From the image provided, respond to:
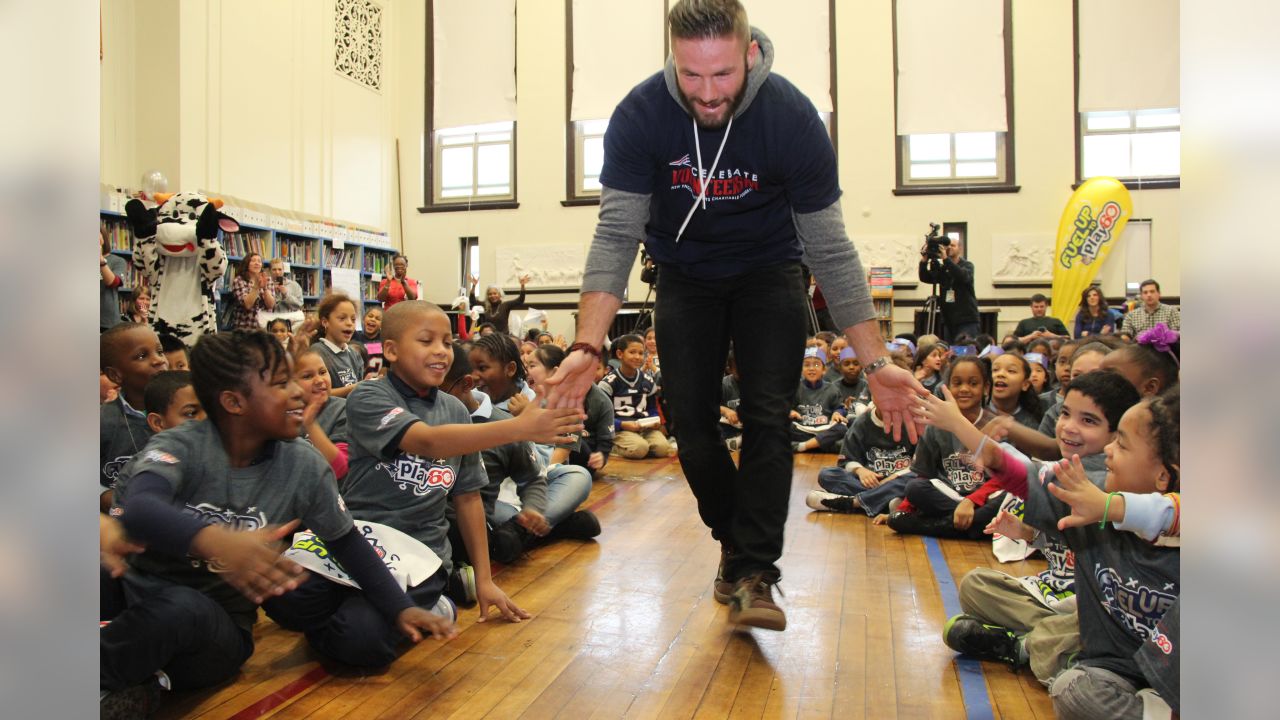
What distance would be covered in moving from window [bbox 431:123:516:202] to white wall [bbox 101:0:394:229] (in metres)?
0.63

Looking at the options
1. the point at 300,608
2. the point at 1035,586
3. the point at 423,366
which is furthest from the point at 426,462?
the point at 1035,586

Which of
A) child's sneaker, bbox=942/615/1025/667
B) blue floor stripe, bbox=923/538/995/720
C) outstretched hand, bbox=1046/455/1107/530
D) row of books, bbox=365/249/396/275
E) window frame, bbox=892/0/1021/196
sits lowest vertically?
blue floor stripe, bbox=923/538/995/720

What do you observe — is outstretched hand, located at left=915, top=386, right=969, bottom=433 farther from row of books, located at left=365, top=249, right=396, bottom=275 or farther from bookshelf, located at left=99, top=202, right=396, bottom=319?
row of books, located at left=365, top=249, right=396, bottom=275

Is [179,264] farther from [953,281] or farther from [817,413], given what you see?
[953,281]

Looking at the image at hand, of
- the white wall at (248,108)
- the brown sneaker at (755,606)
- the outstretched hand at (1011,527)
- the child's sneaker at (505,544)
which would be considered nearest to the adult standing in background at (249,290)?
the white wall at (248,108)

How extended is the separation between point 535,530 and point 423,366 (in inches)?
28.8

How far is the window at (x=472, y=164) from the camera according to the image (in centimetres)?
1127

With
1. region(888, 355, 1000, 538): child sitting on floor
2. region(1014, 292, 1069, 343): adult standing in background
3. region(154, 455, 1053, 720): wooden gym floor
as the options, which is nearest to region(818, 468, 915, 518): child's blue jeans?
region(888, 355, 1000, 538): child sitting on floor

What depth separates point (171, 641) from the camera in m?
1.48

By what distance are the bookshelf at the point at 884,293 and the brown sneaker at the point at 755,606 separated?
7968 mm

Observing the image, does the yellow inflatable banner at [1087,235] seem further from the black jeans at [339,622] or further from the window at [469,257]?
the black jeans at [339,622]

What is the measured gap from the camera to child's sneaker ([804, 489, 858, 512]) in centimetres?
360

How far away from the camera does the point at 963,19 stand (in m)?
9.82

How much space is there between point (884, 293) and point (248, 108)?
6751 mm
